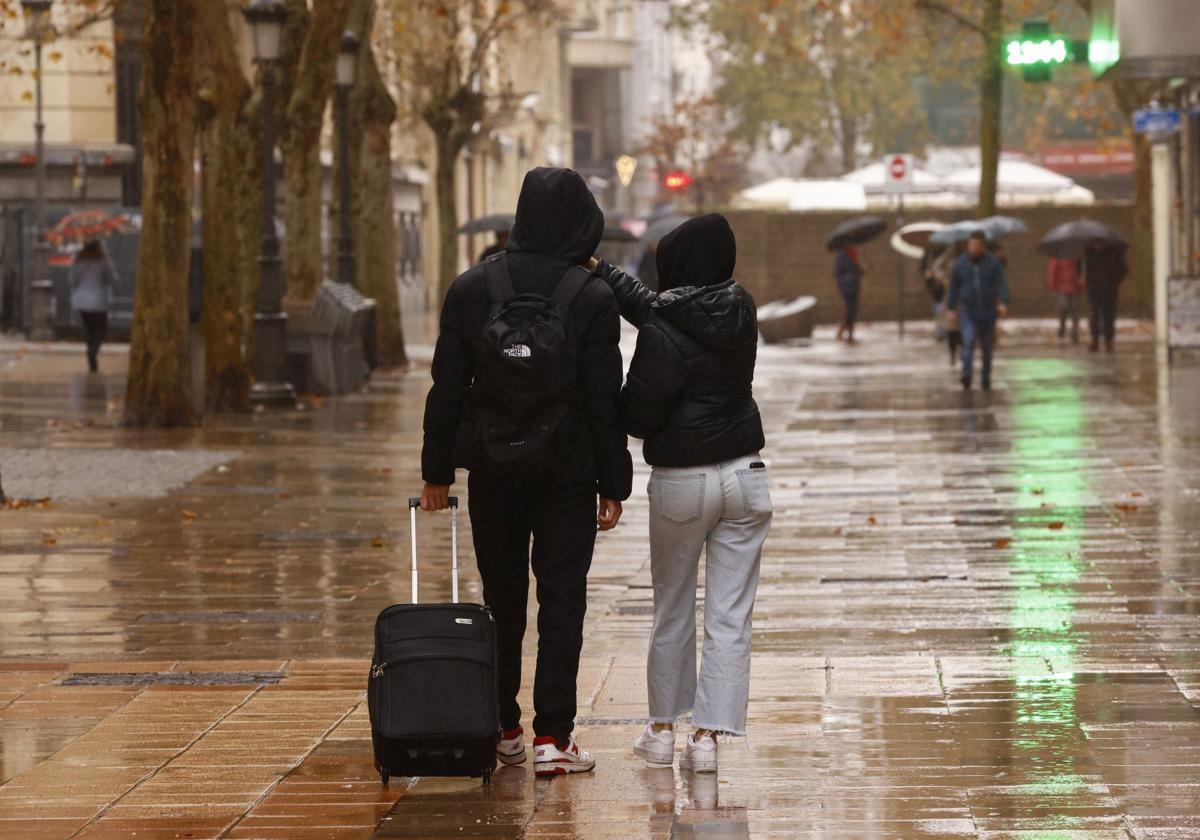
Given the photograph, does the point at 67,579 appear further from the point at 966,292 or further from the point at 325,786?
the point at 966,292

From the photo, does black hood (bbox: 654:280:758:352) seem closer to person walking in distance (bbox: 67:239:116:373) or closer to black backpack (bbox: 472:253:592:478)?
black backpack (bbox: 472:253:592:478)

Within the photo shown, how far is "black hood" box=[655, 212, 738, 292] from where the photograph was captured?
709 centimetres

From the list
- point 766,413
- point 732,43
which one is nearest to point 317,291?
point 766,413

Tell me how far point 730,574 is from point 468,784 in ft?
3.12

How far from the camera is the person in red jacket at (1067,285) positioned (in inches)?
1484

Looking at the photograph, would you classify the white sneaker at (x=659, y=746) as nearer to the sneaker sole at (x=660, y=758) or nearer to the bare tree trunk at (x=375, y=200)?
the sneaker sole at (x=660, y=758)

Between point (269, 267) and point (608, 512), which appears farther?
point (269, 267)

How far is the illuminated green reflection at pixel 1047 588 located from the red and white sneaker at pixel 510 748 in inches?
56.5

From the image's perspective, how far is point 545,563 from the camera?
7.04 m

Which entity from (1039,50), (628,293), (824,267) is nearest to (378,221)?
(1039,50)

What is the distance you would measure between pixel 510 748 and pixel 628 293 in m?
1.36

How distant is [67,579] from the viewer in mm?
11820

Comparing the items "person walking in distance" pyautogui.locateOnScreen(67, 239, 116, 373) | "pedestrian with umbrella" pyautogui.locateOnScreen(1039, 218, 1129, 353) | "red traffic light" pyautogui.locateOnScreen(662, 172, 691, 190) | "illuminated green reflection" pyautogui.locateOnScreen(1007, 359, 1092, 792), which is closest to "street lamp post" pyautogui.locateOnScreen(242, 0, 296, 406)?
"person walking in distance" pyautogui.locateOnScreen(67, 239, 116, 373)

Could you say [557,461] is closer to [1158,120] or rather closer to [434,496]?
[434,496]
